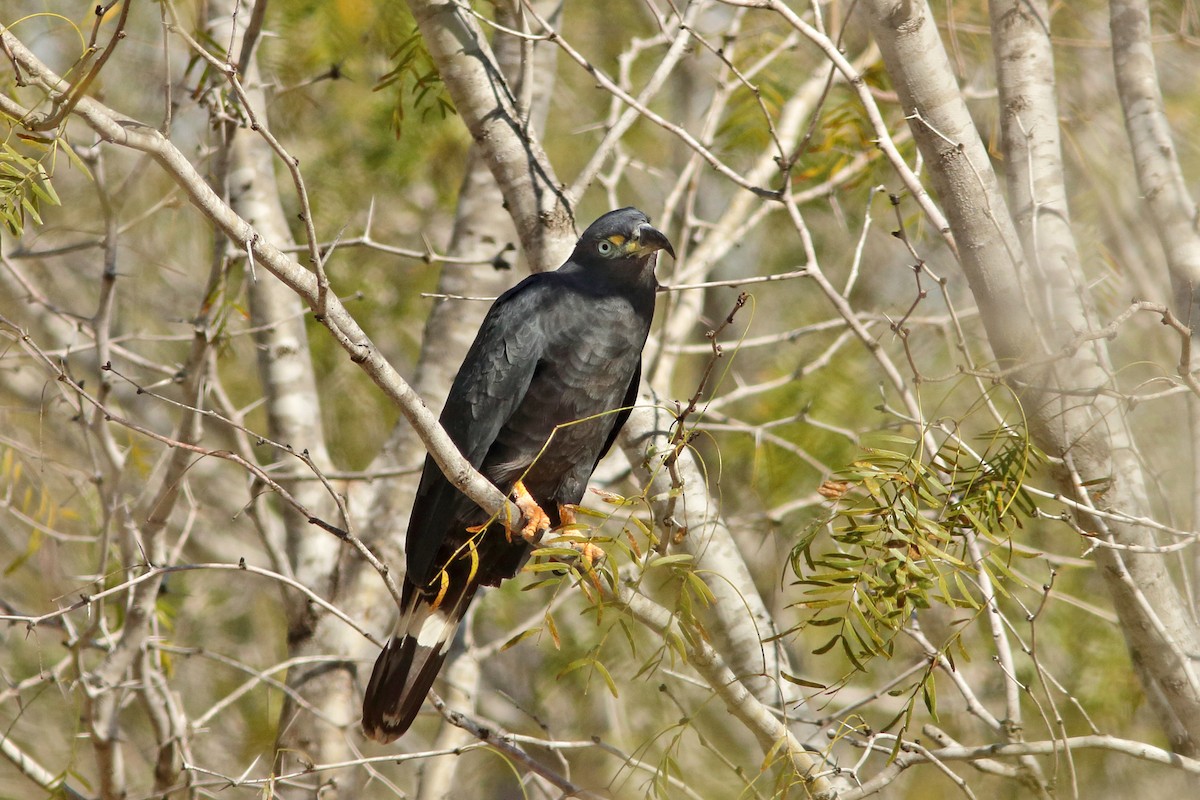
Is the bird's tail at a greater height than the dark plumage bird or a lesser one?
lesser

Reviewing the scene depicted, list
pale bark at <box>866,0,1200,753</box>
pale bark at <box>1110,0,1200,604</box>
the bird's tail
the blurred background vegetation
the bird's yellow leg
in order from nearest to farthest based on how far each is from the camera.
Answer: pale bark at <box>866,0,1200,753</box>, pale bark at <box>1110,0,1200,604</box>, the bird's yellow leg, the bird's tail, the blurred background vegetation

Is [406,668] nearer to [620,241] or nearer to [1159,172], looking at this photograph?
[620,241]

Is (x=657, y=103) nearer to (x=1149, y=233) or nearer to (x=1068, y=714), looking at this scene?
(x=1149, y=233)

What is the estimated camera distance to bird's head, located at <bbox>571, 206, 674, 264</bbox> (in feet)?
11.9

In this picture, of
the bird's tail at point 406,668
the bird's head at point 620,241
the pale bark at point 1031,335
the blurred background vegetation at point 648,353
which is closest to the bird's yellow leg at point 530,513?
the bird's tail at point 406,668

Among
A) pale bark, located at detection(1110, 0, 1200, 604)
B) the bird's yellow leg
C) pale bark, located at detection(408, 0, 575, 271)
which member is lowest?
the bird's yellow leg

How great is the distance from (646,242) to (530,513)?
0.98 m

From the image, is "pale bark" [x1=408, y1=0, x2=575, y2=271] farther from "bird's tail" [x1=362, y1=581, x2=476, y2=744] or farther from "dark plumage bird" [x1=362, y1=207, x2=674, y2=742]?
"bird's tail" [x1=362, y1=581, x2=476, y2=744]

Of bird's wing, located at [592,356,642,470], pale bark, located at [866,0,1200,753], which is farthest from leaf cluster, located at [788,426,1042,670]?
bird's wing, located at [592,356,642,470]

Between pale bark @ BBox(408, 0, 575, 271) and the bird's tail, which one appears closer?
pale bark @ BBox(408, 0, 575, 271)

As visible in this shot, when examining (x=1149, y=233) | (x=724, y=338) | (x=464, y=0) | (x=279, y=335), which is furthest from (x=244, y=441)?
(x=724, y=338)

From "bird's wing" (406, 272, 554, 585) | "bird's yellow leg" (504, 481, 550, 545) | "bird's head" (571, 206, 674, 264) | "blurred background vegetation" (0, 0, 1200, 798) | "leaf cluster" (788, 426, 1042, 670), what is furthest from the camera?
"blurred background vegetation" (0, 0, 1200, 798)

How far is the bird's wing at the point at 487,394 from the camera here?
3.51 meters

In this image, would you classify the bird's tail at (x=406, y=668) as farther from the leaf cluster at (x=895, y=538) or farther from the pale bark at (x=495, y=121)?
the leaf cluster at (x=895, y=538)
